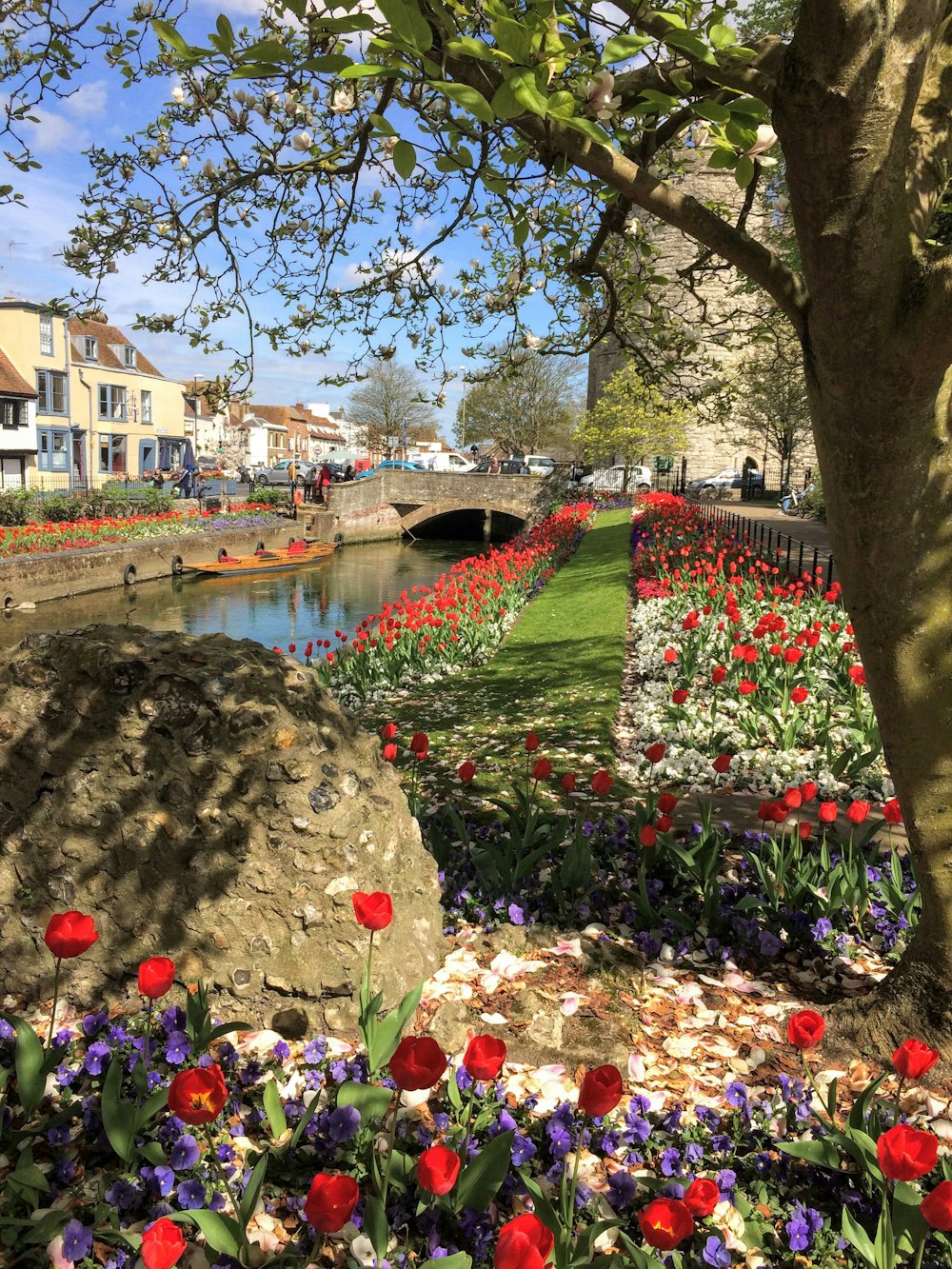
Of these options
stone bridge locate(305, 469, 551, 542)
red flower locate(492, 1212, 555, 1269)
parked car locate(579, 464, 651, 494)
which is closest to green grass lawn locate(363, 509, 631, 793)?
red flower locate(492, 1212, 555, 1269)

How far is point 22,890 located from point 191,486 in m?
37.4

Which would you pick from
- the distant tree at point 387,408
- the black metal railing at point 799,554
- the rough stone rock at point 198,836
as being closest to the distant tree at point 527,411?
the distant tree at point 387,408

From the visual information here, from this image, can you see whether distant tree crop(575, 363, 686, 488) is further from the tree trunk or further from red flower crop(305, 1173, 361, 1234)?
red flower crop(305, 1173, 361, 1234)

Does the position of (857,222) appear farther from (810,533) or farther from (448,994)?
(810,533)

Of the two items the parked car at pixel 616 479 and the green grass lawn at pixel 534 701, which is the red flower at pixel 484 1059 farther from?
the parked car at pixel 616 479

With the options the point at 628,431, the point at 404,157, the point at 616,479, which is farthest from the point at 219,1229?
the point at 616,479

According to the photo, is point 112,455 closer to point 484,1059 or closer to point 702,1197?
point 484,1059

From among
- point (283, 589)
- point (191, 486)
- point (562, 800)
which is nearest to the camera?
point (562, 800)

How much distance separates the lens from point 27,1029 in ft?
8.04

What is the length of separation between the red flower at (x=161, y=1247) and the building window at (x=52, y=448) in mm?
44572

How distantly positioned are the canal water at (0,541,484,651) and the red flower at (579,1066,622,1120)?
1528 centimetres

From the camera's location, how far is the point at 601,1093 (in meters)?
1.86

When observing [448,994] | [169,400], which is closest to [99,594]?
[448,994]

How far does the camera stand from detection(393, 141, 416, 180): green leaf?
8.78 feet
